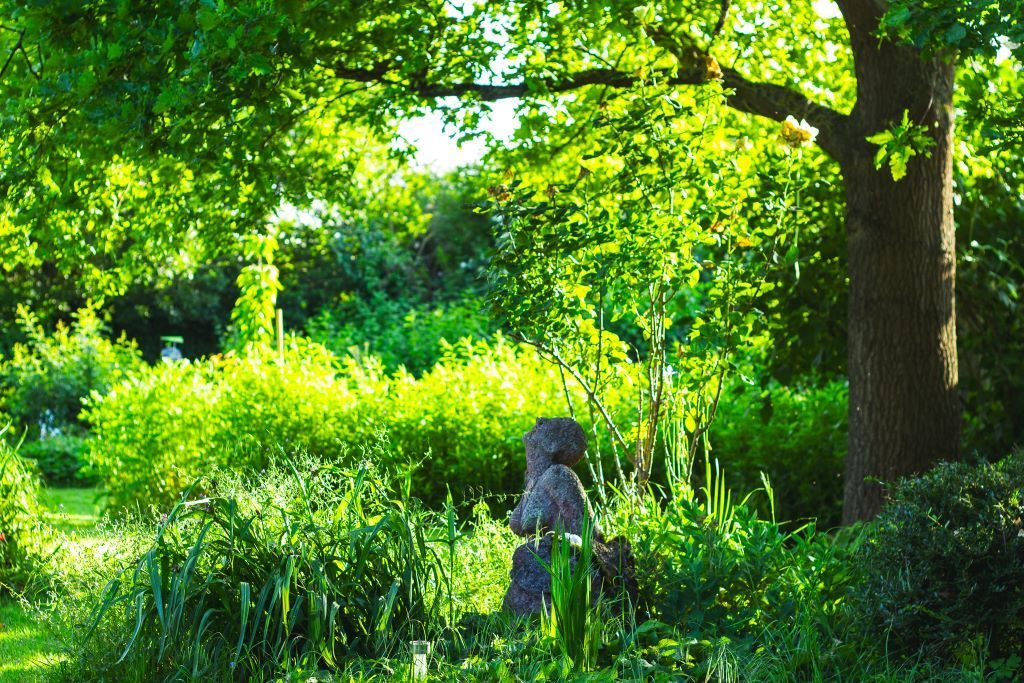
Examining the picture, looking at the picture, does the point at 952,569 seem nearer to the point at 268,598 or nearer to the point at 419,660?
the point at 419,660

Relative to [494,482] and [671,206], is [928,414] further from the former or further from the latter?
[494,482]

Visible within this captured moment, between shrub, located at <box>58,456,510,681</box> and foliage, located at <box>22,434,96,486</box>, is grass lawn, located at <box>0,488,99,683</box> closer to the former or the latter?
shrub, located at <box>58,456,510,681</box>

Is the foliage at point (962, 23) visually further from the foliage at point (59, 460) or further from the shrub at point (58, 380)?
the shrub at point (58, 380)

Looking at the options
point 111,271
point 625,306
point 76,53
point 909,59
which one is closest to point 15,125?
point 76,53

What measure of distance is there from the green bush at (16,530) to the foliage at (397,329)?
607 cm

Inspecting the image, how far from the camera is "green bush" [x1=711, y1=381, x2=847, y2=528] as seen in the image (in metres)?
7.57

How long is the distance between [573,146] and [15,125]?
326cm

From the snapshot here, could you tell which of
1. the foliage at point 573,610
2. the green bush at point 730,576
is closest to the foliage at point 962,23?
the green bush at point 730,576

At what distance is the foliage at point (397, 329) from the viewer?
1363 centimetres

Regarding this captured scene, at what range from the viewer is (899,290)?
6043 mm

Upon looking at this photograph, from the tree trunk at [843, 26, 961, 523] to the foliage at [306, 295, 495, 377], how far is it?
22.2 feet

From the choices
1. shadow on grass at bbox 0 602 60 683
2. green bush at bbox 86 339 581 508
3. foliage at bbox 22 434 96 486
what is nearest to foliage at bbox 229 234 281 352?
green bush at bbox 86 339 581 508

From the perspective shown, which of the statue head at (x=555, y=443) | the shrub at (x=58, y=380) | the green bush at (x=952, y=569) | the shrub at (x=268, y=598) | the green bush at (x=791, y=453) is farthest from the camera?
the shrub at (x=58, y=380)

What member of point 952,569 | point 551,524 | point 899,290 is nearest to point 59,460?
point 551,524
